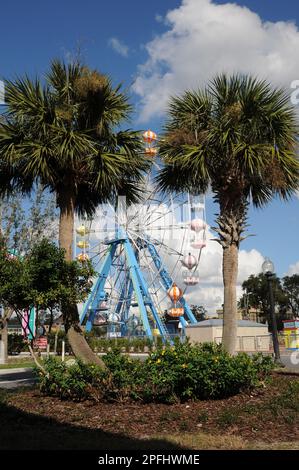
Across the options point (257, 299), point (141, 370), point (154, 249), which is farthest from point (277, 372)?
point (257, 299)

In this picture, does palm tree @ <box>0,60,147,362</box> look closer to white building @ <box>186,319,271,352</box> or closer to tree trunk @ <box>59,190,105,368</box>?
tree trunk @ <box>59,190,105,368</box>

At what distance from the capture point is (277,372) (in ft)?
39.8

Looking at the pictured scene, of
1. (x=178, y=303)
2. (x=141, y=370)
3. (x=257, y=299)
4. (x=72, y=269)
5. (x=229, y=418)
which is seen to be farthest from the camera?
(x=257, y=299)

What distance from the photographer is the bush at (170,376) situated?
895 cm

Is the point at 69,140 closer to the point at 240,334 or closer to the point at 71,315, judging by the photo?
the point at 71,315

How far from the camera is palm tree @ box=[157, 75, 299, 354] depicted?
11.9m

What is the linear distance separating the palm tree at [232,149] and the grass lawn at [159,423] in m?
3.15

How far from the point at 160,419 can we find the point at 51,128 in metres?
7.16

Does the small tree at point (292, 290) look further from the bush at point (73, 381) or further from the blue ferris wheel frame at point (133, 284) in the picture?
the bush at point (73, 381)

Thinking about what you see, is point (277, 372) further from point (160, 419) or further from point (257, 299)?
point (257, 299)

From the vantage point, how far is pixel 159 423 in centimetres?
791

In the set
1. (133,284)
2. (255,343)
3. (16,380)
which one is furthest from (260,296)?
(16,380)

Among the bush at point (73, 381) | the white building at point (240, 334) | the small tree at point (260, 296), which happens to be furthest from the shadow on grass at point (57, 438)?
the small tree at point (260, 296)

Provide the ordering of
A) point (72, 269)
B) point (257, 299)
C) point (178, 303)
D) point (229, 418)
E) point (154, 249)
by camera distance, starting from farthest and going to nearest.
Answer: point (257, 299) < point (178, 303) < point (154, 249) < point (72, 269) < point (229, 418)
